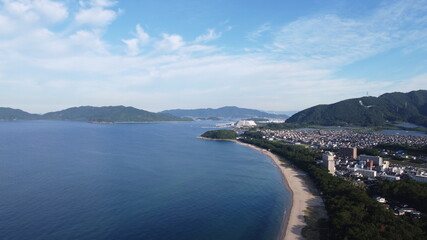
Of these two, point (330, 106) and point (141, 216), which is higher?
point (330, 106)

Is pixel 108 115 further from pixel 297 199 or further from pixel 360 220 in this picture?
pixel 360 220

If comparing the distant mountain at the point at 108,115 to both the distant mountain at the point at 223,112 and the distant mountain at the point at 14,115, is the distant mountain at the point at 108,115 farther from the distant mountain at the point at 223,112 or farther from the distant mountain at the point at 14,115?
the distant mountain at the point at 223,112

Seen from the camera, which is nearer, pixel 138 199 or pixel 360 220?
pixel 360 220

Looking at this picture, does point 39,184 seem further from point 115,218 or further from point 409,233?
point 409,233

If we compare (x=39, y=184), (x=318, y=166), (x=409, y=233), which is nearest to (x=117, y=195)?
(x=39, y=184)

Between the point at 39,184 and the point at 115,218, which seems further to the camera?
the point at 39,184

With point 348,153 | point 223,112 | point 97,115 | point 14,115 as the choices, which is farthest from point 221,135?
point 223,112

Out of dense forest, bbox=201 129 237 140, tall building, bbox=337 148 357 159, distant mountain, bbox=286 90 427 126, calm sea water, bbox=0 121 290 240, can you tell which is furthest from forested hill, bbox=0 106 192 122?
tall building, bbox=337 148 357 159

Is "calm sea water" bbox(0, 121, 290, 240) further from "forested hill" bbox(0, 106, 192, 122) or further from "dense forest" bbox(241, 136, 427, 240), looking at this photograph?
"forested hill" bbox(0, 106, 192, 122)
